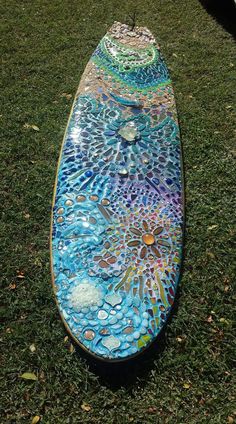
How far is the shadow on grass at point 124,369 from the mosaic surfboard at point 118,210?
7.1 inches

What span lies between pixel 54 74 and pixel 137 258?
10.4 ft

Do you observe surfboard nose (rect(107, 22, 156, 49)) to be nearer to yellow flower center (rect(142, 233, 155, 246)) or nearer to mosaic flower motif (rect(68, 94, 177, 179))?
mosaic flower motif (rect(68, 94, 177, 179))

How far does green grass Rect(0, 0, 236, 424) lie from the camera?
2.69 meters

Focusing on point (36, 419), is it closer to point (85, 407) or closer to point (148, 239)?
point (85, 407)

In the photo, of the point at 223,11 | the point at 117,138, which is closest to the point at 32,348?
the point at 117,138

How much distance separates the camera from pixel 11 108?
15.3 feet

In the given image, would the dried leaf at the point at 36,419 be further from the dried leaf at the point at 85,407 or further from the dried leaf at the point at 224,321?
the dried leaf at the point at 224,321

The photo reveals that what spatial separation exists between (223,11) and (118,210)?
501cm

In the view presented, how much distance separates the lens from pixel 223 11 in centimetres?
666

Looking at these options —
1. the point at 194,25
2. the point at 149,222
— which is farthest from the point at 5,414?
the point at 194,25

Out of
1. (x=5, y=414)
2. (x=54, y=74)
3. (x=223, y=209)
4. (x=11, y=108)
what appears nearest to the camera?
(x=5, y=414)

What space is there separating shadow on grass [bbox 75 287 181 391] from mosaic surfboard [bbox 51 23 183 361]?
0.18m

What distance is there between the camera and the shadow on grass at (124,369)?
108 inches

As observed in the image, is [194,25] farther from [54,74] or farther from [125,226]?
[125,226]
